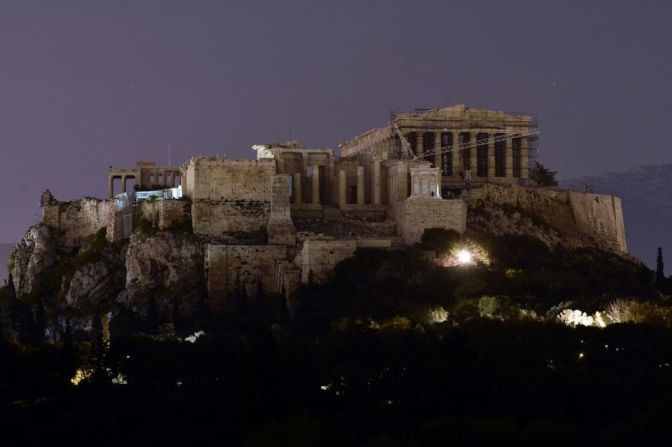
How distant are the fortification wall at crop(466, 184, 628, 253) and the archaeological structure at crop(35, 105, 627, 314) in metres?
0.09

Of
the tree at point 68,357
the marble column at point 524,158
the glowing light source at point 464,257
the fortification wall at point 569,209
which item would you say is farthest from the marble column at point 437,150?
the tree at point 68,357

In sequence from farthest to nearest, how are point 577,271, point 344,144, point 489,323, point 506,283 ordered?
point 344,144, point 577,271, point 506,283, point 489,323

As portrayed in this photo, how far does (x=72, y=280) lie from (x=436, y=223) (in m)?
21.7

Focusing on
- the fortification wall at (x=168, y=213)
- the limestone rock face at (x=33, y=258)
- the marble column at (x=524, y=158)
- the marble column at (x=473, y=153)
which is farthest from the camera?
the marble column at (x=524, y=158)

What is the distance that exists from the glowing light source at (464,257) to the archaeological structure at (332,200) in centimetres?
205

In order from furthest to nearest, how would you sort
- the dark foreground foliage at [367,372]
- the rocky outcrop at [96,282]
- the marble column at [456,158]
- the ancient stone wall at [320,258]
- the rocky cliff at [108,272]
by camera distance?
1. the marble column at [456,158]
2. the rocky outcrop at [96,282]
3. the rocky cliff at [108,272]
4. the ancient stone wall at [320,258]
5. the dark foreground foliage at [367,372]

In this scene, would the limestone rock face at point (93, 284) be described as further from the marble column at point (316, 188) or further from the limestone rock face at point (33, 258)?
the marble column at point (316, 188)

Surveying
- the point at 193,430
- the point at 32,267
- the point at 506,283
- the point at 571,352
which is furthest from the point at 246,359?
the point at 32,267

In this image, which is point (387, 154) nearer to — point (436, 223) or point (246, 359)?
point (436, 223)

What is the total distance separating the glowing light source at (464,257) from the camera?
94.1 m

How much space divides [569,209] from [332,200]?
52.8ft

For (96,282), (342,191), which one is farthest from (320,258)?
(96,282)

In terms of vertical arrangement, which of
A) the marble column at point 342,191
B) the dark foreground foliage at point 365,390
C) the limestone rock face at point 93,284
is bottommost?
the dark foreground foliage at point 365,390

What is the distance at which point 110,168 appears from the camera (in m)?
110
